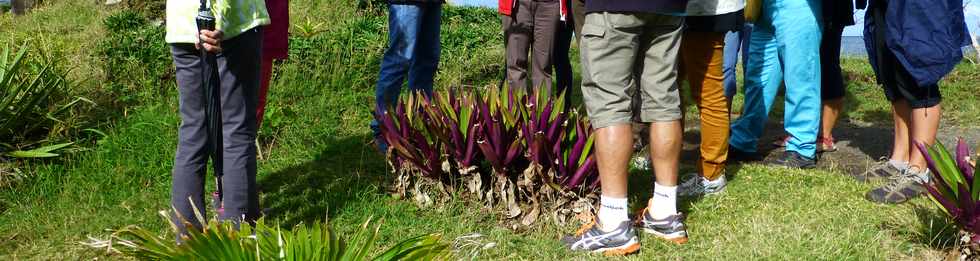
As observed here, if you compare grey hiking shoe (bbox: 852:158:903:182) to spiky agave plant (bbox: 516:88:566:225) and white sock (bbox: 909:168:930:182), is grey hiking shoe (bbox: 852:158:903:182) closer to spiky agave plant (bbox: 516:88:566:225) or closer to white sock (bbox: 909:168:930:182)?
white sock (bbox: 909:168:930:182)

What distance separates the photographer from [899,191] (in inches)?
154

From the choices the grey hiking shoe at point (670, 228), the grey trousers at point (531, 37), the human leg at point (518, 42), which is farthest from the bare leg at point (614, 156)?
the human leg at point (518, 42)

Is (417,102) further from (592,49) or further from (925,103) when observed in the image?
(925,103)

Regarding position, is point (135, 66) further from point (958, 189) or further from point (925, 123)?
point (958, 189)

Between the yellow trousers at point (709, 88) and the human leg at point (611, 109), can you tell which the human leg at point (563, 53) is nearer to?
the yellow trousers at point (709, 88)

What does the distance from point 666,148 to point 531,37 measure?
2.11 metres

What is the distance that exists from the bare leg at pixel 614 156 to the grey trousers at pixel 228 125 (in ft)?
4.40

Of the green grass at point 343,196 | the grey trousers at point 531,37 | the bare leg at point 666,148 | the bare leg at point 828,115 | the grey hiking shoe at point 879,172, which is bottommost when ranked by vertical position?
the green grass at point 343,196

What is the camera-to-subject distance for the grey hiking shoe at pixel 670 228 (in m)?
3.47

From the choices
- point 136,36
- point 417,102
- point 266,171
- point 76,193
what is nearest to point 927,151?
point 417,102

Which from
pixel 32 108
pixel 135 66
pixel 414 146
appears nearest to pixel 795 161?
pixel 414 146

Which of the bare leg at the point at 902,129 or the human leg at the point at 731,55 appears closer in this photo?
the bare leg at the point at 902,129

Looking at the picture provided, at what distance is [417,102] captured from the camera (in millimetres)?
4094

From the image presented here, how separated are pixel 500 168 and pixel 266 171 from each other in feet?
5.47
